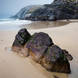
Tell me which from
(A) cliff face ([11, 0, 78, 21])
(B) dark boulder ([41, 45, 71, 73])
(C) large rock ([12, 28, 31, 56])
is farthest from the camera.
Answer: (A) cliff face ([11, 0, 78, 21])

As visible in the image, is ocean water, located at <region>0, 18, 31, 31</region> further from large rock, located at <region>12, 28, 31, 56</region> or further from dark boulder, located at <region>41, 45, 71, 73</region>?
dark boulder, located at <region>41, 45, 71, 73</region>

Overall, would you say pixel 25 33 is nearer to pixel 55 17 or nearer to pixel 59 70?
pixel 59 70

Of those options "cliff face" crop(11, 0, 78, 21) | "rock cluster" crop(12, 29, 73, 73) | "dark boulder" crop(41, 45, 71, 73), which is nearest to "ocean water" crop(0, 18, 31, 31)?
"rock cluster" crop(12, 29, 73, 73)

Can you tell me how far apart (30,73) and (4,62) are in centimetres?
131

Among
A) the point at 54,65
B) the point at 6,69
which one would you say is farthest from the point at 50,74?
the point at 6,69

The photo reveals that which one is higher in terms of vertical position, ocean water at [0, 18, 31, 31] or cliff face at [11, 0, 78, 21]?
ocean water at [0, 18, 31, 31]

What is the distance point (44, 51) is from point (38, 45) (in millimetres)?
475

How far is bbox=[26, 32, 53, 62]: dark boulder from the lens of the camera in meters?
5.27

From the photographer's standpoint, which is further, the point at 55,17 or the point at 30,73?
the point at 55,17

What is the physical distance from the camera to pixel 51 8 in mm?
41469

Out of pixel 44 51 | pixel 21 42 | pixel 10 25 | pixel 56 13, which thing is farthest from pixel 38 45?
pixel 56 13

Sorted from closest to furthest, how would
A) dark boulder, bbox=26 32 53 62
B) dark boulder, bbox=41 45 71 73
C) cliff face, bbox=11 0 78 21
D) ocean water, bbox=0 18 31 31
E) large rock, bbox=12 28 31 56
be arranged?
dark boulder, bbox=41 45 71 73 → dark boulder, bbox=26 32 53 62 → large rock, bbox=12 28 31 56 → ocean water, bbox=0 18 31 31 → cliff face, bbox=11 0 78 21

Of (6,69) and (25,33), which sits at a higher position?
(25,33)

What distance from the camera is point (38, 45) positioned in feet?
18.2
